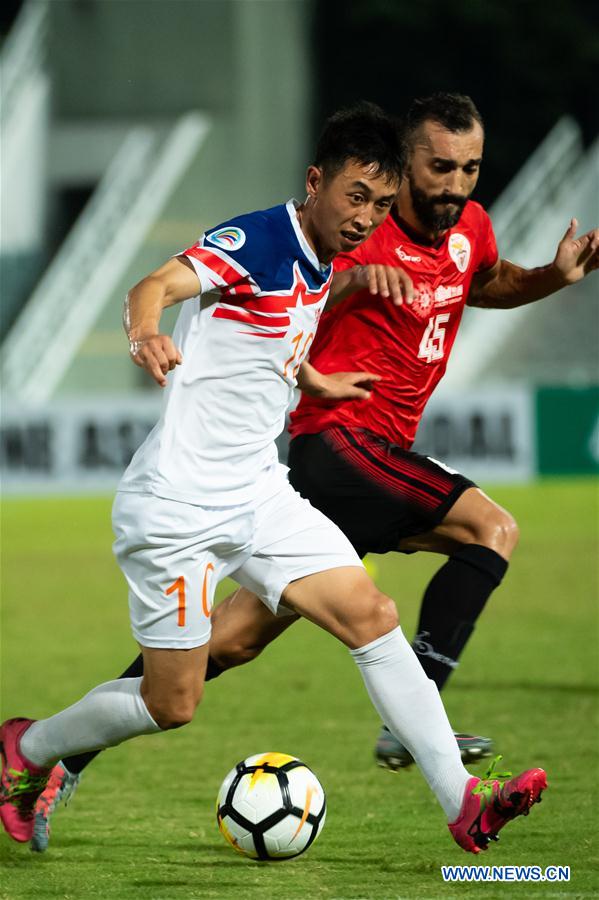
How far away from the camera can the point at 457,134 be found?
16.9ft

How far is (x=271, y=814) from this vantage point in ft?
15.0

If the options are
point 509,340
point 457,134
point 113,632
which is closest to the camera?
point 457,134

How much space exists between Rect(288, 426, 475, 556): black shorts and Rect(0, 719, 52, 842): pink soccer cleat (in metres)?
1.25

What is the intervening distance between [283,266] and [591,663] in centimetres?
492

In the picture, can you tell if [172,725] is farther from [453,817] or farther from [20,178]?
[20,178]

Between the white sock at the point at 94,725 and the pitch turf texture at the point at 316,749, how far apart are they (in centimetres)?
33

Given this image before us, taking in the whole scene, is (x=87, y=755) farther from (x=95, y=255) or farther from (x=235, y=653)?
(x=95, y=255)

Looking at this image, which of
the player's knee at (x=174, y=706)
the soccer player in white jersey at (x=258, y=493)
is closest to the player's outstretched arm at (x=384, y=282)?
the soccer player in white jersey at (x=258, y=493)

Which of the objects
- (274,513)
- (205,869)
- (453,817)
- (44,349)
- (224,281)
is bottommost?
(44,349)

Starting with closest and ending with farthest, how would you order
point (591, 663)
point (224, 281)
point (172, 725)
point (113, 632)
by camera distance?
point (224, 281) < point (172, 725) < point (591, 663) < point (113, 632)

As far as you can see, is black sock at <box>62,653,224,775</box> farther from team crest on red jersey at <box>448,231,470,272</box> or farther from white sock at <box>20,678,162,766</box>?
team crest on red jersey at <box>448,231,470,272</box>

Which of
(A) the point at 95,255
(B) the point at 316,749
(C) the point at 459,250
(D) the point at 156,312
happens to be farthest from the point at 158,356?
(A) the point at 95,255

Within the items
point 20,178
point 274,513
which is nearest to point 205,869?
point 274,513

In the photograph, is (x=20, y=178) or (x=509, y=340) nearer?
(x=509, y=340)
